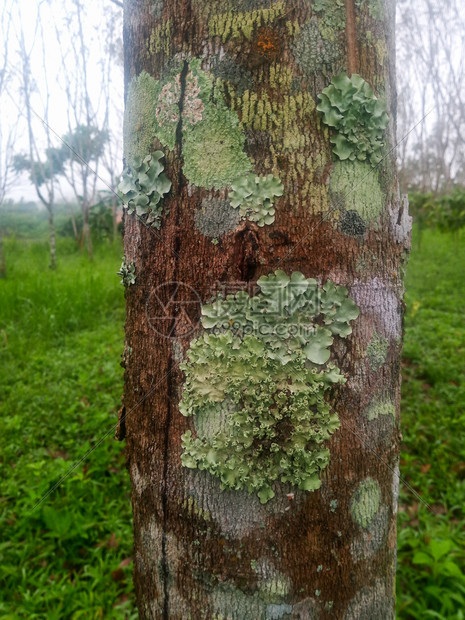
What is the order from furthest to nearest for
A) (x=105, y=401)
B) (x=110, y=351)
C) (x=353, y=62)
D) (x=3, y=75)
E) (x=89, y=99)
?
1. (x=89, y=99)
2. (x=3, y=75)
3. (x=110, y=351)
4. (x=105, y=401)
5. (x=353, y=62)

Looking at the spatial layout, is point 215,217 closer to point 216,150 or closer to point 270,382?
point 216,150

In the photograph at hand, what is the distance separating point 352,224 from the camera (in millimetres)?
864

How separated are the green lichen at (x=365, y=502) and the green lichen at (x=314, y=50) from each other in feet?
2.93

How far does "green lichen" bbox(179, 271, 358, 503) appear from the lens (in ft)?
2.80

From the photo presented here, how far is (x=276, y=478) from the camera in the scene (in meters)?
0.87

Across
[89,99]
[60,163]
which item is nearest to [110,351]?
[89,99]

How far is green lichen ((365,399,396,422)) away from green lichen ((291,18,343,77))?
2.34ft

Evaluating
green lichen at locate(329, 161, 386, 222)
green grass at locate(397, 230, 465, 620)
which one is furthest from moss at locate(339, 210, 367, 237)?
green grass at locate(397, 230, 465, 620)

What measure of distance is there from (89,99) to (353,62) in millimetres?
12051

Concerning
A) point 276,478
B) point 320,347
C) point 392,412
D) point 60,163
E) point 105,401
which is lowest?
point 105,401

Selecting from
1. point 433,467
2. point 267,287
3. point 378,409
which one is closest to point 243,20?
point 267,287

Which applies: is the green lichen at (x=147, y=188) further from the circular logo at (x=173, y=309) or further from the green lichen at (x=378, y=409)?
the green lichen at (x=378, y=409)

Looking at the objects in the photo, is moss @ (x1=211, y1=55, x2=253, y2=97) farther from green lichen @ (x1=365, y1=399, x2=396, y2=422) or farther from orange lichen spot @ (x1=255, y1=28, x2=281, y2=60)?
green lichen @ (x1=365, y1=399, x2=396, y2=422)

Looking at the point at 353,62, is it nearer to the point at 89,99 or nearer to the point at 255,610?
the point at 255,610
